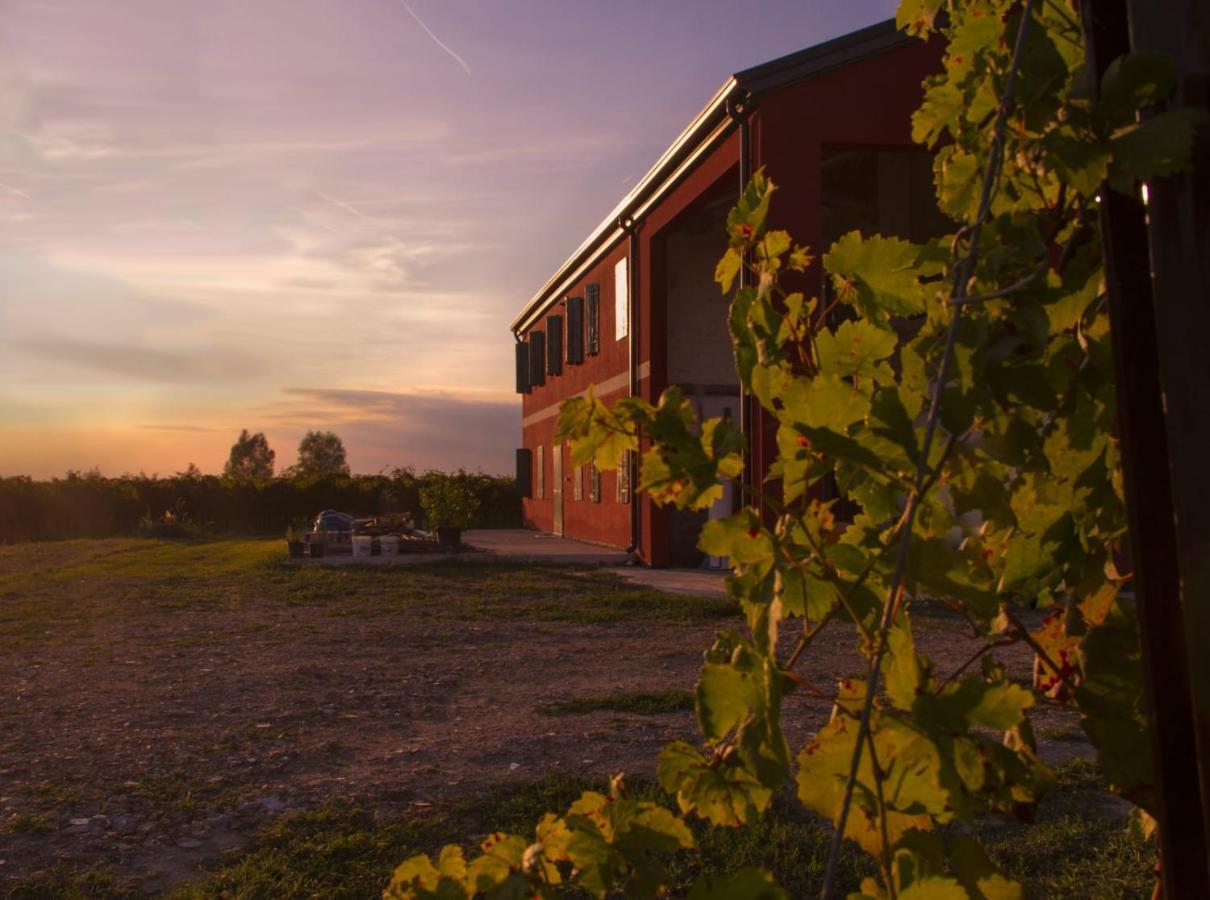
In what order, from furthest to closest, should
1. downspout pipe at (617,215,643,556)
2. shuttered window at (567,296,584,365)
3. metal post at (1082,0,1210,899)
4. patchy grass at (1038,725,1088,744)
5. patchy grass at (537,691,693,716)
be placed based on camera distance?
shuttered window at (567,296,584,365), downspout pipe at (617,215,643,556), patchy grass at (537,691,693,716), patchy grass at (1038,725,1088,744), metal post at (1082,0,1210,899)

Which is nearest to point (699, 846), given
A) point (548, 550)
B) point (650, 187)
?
point (650, 187)

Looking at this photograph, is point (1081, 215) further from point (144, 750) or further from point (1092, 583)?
point (144, 750)

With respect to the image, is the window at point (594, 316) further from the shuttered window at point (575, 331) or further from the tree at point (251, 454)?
the tree at point (251, 454)

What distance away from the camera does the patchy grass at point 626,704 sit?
5.75 meters

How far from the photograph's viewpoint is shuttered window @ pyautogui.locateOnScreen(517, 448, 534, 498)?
27.2 m

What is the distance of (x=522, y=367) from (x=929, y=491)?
87.1ft

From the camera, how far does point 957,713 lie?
1005 millimetres

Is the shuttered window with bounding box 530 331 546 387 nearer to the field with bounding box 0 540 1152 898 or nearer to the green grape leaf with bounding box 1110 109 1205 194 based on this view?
the field with bounding box 0 540 1152 898

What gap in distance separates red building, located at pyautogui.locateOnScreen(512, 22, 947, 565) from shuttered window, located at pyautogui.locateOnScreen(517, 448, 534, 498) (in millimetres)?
2056

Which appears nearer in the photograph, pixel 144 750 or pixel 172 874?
pixel 172 874

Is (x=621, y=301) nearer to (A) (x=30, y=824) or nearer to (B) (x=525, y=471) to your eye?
(B) (x=525, y=471)

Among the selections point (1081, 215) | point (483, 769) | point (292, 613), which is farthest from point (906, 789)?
point (292, 613)

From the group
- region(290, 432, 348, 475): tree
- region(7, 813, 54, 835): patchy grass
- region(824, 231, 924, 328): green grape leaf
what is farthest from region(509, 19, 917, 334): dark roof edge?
region(290, 432, 348, 475): tree

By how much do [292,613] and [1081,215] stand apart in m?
10.5
